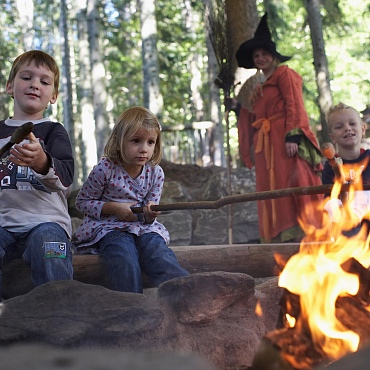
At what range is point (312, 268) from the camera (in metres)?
2.85

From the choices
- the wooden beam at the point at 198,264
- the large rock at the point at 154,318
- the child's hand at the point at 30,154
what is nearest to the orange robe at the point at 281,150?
the wooden beam at the point at 198,264

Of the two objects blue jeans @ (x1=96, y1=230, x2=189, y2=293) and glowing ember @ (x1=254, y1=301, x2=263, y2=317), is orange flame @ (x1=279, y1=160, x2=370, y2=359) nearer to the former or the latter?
glowing ember @ (x1=254, y1=301, x2=263, y2=317)

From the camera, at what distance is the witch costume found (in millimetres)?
5582

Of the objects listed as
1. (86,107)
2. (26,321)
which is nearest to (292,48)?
(86,107)

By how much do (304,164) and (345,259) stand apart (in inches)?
114

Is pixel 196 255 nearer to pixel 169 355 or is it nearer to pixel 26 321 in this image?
pixel 26 321

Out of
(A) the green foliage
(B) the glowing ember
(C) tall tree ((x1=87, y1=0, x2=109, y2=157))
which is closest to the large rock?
(B) the glowing ember

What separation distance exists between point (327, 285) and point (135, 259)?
1.06 m

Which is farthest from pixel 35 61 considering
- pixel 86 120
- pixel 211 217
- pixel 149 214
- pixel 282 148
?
pixel 86 120

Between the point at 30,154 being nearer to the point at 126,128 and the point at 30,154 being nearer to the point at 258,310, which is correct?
the point at 126,128

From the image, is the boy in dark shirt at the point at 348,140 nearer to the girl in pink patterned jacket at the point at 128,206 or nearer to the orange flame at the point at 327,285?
the orange flame at the point at 327,285

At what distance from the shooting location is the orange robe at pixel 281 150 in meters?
5.58

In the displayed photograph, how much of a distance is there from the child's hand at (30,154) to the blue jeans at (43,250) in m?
0.35

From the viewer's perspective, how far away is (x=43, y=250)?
2951 millimetres
